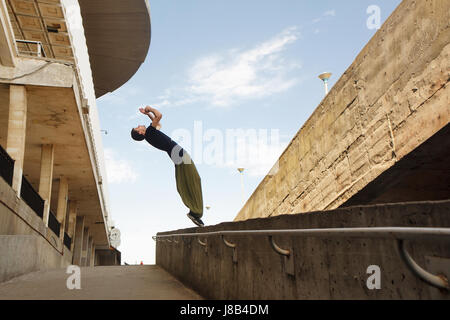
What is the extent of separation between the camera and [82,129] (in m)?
16.5

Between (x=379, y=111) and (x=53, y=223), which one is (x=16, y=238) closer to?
(x=379, y=111)

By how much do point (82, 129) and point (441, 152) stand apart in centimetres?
1385

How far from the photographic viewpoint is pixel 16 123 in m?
13.2

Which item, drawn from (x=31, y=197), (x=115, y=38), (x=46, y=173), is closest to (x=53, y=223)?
(x=46, y=173)

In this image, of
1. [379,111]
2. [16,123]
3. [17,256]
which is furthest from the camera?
[16,123]

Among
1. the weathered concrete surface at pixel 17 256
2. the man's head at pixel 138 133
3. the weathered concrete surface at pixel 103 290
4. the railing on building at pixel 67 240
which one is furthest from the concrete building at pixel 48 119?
the man's head at pixel 138 133

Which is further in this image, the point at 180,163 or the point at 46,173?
the point at 46,173

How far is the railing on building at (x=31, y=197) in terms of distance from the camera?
547 inches

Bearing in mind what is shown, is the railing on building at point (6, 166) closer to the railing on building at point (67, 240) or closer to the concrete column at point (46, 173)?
the concrete column at point (46, 173)

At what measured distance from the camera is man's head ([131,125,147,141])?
279 inches

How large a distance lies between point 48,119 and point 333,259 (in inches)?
591

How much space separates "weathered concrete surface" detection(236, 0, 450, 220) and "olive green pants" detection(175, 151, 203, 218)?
3.04 m
